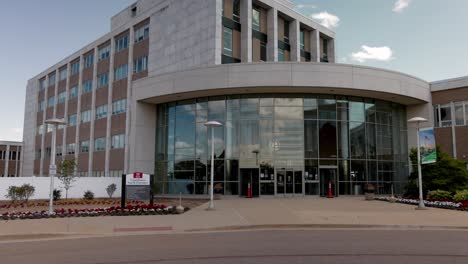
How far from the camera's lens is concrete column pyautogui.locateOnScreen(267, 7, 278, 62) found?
134ft

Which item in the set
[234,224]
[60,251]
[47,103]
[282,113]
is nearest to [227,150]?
[282,113]

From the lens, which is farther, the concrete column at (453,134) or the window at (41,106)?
the window at (41,106)

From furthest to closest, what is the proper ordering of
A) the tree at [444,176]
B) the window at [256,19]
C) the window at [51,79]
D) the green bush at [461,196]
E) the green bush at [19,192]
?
1. the window at [51,79]
2. the window at [256,19]
3. the green bush at [19,192]
4. the tree at [444,176]
5. the green bush at [461,196]

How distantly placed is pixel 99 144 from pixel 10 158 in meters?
33.0

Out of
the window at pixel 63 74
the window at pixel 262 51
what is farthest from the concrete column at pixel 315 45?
the window at pixel 63 74

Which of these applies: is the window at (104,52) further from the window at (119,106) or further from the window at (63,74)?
the window at (63,74)

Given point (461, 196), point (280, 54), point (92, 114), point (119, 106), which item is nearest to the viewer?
point (461, 196)

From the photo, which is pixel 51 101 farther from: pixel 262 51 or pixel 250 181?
pixel 250 181

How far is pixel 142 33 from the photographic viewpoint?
44.1 m

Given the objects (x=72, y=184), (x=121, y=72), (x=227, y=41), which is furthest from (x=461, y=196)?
(x=121, y=72)

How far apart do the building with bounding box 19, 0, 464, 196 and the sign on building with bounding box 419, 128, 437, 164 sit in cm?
732

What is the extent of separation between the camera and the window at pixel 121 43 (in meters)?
46.6

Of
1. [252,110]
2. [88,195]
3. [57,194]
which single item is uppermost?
[252,110]

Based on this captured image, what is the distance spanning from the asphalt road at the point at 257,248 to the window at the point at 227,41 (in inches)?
1016
